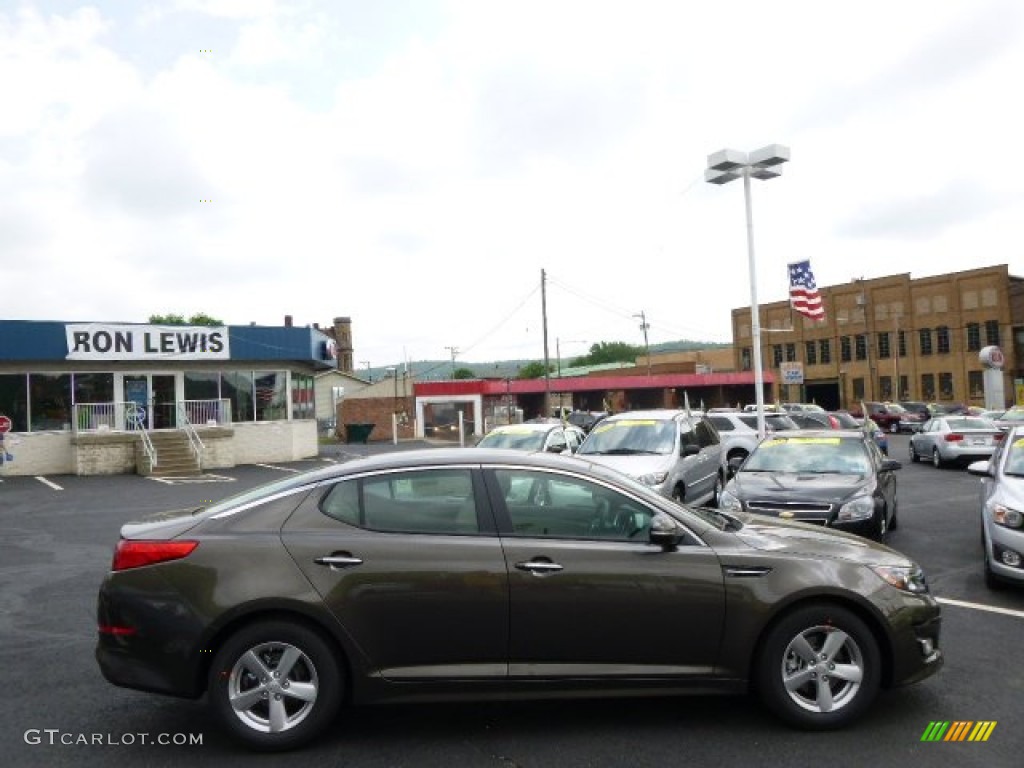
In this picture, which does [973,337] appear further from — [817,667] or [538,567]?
[538,567]

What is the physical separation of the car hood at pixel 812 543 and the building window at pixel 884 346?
2554 inches

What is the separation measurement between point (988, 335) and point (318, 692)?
6386cm

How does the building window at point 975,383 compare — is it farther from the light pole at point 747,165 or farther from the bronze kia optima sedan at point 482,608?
the bronze kia optima sedan at point 482,608

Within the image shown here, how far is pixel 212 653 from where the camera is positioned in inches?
169

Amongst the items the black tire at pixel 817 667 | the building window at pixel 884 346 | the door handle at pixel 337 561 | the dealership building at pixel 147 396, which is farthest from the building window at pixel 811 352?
the door handle at pixel 337 561

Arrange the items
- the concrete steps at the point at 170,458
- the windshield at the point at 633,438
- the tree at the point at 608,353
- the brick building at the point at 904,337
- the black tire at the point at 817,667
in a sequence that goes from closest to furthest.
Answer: the black tire at the point at 817,667 < the windshield at the point at 633,438 < the concrete steps at the point at 170,458 < the brick building at the point at 904,337 < the tree at the point at 608,353

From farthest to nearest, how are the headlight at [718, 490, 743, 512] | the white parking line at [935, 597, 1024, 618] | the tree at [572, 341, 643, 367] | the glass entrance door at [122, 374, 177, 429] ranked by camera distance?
the tree at [572, 341, 643, 367] → the glass entrance door at [122, 374, 177, 429] → the headlight at [718, 490, 743, 512] → the white parking line at [935, 597, 1024, 618]

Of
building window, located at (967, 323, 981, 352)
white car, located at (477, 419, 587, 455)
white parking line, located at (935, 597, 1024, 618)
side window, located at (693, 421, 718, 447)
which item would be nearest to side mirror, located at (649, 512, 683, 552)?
white parking line, located at (935, 597, 1024, 618)

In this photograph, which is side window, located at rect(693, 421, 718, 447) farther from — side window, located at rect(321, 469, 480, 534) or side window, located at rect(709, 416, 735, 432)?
side window, located at rect(321, 469, 480, 534)

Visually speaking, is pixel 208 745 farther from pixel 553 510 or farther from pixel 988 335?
pixel 988 335

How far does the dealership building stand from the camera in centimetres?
2400

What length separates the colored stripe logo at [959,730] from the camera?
4.31 m

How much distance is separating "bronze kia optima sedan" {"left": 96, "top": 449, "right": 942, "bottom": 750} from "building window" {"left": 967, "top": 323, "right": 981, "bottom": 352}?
62175mm

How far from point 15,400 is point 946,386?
2313 inches
